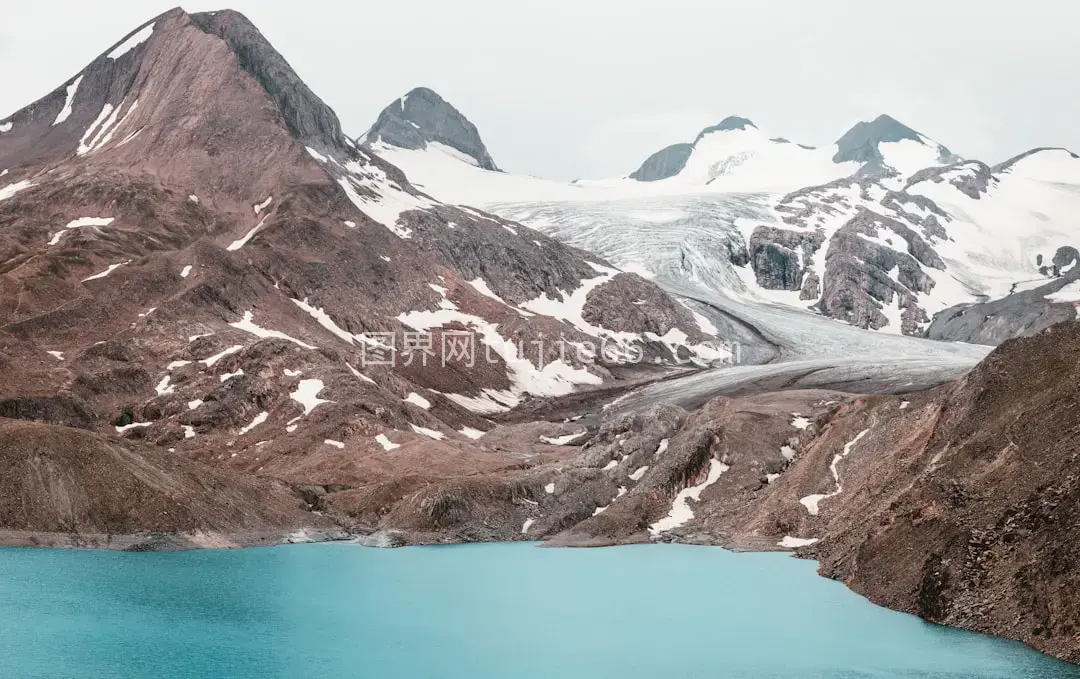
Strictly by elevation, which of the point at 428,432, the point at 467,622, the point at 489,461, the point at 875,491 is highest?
the point at 875,491

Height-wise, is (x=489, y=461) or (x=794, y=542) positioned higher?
(x=794, y=542)

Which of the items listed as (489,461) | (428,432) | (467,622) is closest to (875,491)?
(467,622)

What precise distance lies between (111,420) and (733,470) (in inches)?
3887

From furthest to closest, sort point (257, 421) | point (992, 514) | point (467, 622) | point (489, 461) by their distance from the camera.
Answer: point (257, 421) < point (489, 461) < point (467, 622) < point (992, 514)

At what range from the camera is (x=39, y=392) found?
156625mm

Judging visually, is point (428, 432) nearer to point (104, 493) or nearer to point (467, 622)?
point (104, 493)

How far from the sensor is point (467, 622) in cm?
7806

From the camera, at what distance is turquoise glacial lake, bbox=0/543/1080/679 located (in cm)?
6122

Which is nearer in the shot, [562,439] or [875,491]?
[875,491]

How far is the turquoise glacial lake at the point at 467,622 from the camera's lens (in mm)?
61219

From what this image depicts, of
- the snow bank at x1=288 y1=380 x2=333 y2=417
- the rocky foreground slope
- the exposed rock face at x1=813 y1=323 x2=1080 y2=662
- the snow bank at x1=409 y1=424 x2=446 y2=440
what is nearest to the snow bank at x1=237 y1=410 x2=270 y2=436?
the rocky foreground slope

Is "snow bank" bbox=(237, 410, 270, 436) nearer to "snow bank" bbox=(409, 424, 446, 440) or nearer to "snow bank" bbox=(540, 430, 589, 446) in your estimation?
"snow bank" bbox=(409, 424, 446, 440)

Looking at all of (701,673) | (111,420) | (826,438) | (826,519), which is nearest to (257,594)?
(701,673)

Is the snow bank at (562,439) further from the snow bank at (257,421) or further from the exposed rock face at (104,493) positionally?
the exposed rock face at (104,493)
